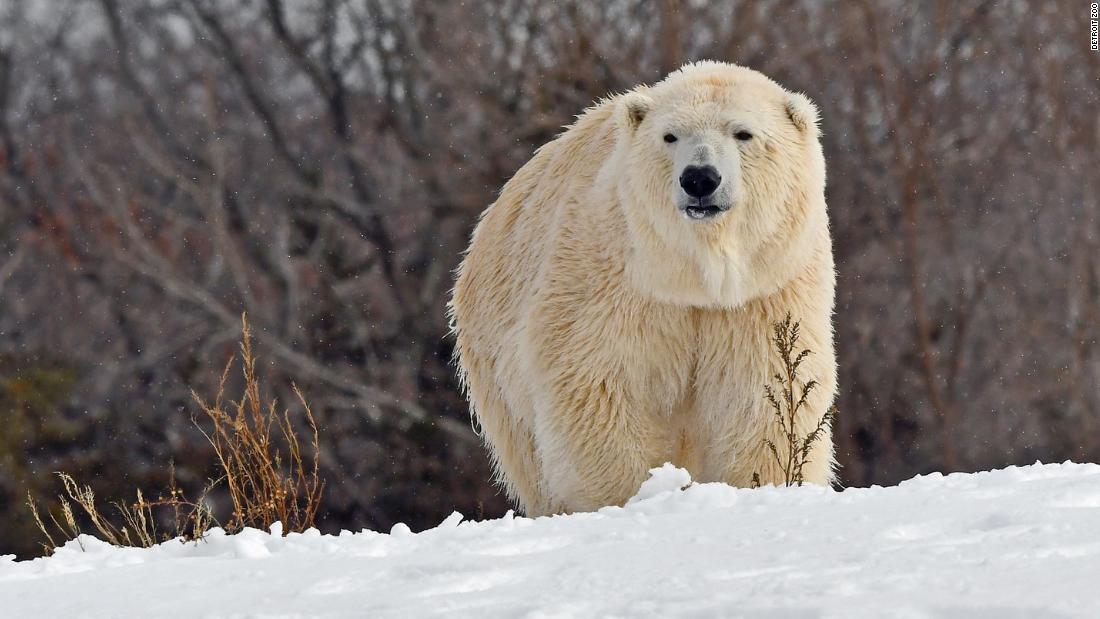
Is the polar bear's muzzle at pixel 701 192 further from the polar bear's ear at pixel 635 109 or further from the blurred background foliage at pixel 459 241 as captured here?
the blurred background foliage at pixel 459 241

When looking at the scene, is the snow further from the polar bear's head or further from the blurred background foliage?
the blurred background foliage

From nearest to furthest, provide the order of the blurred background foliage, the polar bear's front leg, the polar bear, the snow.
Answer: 1. the snow
2. the polar bear
3. the polar bear's front leg
4. the blurred background foliage

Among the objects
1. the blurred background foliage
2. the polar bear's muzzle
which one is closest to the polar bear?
the polar bear's muzzle

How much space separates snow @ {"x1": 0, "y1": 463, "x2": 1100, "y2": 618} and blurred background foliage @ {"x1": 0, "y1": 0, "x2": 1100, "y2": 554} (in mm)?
12207

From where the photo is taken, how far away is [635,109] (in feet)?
21.0

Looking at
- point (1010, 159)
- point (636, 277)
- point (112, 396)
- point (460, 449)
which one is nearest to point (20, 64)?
point (112, 396)

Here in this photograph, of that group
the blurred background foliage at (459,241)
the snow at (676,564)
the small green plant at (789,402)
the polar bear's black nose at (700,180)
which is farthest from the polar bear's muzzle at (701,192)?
the blurred background foliage at (459,241)

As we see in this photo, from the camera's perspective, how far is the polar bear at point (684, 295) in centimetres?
612

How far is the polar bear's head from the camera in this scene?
19.7ft

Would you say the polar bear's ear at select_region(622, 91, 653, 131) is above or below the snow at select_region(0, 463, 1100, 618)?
above

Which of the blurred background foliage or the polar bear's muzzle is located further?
the blurred background foliage

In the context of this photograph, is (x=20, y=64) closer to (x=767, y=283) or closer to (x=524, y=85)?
(x=524, y=85)

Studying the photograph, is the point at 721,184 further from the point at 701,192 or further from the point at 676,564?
the point at 676,564

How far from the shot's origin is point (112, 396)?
808 inches
